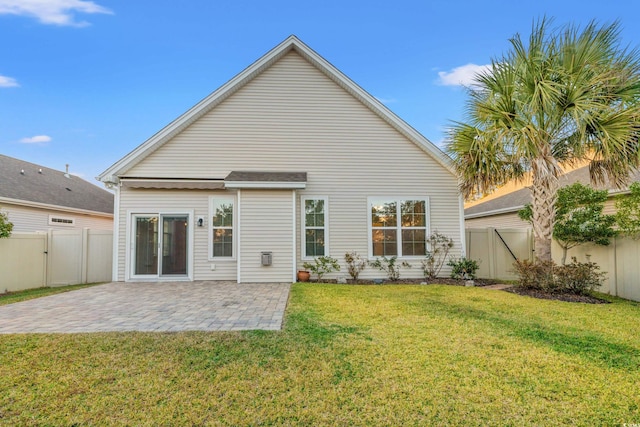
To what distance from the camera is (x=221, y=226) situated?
10.5m

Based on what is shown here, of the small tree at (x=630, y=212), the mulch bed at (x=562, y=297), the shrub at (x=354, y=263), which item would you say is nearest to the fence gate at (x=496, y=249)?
the mulch bed at (x=562, y=297)

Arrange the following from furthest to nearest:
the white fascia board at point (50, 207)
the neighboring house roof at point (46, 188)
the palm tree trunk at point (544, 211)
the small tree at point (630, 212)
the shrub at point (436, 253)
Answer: the neighboring house roof at point (46, 188)
the white fascia board at point (50, 207)
the shrub at point (436, 253)
the palm tree trunk at point (544, 211)
the small tree at point (630, 212)

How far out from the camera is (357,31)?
13773mm

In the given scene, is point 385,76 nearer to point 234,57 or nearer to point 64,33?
point 234,57

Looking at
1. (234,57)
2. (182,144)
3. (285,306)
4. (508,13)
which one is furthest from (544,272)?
(234,57)

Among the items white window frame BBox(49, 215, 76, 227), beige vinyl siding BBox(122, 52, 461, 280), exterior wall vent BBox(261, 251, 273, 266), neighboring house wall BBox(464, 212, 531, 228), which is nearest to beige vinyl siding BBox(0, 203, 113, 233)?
white window frame BBox(49, 215, 76, 227)

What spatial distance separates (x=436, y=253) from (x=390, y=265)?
1.69 metres

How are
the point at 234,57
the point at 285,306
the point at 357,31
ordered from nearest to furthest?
the point at 285,306
the point at 357,31
the point at 234,57

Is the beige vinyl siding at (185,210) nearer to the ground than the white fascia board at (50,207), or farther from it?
nearer to the ground

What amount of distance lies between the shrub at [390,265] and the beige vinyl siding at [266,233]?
→ 2.99 meters

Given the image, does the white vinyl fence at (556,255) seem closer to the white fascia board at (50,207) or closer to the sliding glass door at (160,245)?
the sliding glass door at (160,245)

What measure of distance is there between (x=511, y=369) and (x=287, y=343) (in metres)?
2.70

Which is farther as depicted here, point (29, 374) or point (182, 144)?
point (182, 144)

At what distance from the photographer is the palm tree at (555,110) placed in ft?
24.0
